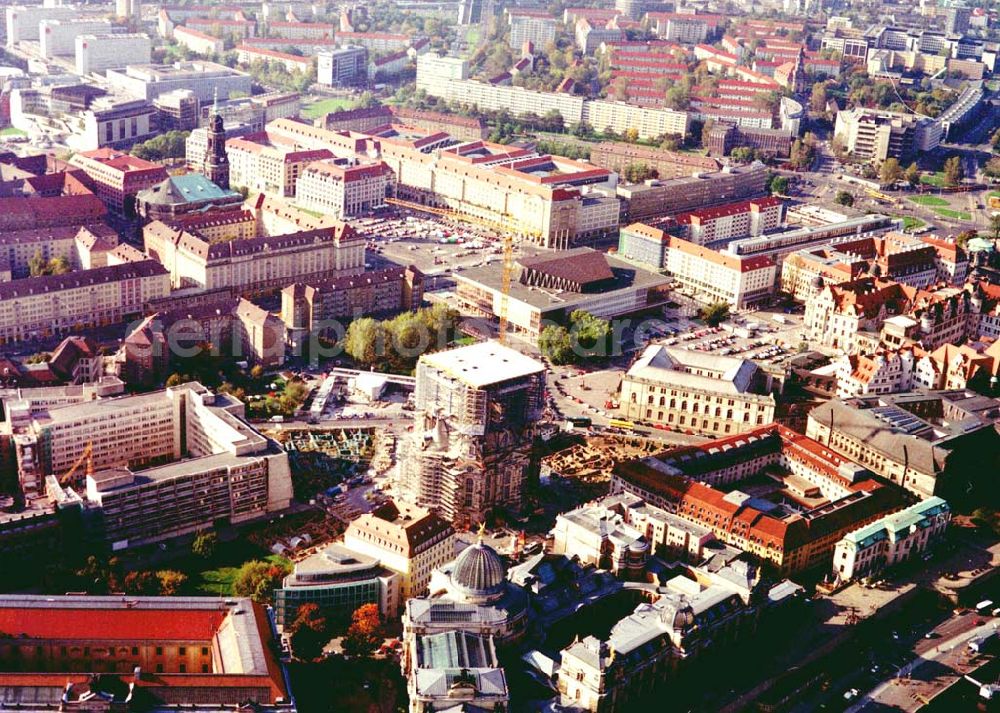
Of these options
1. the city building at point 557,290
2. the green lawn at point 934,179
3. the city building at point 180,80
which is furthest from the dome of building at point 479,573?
the city building at point 180,80

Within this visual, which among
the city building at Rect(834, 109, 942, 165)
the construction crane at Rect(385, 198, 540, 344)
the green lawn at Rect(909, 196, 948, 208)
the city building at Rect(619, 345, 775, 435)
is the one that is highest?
the city building at Rect(834, 109, 942, 165)

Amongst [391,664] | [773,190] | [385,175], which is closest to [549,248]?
[385,175]

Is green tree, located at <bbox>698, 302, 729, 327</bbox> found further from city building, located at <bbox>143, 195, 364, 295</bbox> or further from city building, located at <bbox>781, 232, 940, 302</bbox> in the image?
city building, located at <bbox>143, 195, 364, 295</bbox>

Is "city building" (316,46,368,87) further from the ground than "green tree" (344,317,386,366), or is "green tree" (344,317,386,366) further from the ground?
"city building" (316,46,368,87)

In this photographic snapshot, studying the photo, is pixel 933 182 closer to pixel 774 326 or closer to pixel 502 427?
pixel 774 326

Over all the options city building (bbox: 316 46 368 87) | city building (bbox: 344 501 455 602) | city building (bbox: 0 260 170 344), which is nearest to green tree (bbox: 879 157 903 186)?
city building (bbox: 316 46 368 87)
